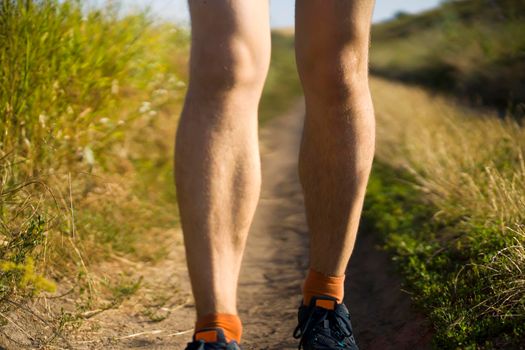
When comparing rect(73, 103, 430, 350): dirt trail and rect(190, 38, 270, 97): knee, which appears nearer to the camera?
rect(190, 38, 270, 97): knee

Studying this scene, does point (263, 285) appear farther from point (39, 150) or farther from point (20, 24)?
point (20, 24)

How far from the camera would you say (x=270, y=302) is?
2523 mm

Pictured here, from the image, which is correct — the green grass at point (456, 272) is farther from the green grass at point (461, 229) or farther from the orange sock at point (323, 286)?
the orange sock at point (323, 286)

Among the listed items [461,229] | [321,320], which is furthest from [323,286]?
[461,229]

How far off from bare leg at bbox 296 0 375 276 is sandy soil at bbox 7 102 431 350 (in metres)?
0.45

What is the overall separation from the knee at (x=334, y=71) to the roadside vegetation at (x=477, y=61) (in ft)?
11.4

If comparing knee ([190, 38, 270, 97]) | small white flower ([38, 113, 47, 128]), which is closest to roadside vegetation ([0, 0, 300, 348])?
small white flower ([38, 113, 47, 128])

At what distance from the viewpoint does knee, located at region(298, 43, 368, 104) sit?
161 centimetres

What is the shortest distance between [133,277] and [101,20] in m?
1.57

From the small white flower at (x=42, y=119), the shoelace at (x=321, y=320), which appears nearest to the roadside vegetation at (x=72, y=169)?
the small white flower at (x=42, y=119)

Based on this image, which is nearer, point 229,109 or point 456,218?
point 229,109

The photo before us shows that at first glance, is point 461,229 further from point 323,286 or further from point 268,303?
point 323,286

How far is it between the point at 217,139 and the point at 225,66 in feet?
0.54

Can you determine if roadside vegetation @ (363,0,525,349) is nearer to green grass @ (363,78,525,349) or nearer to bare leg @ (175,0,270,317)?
green grass @ (363,78,525,349)
